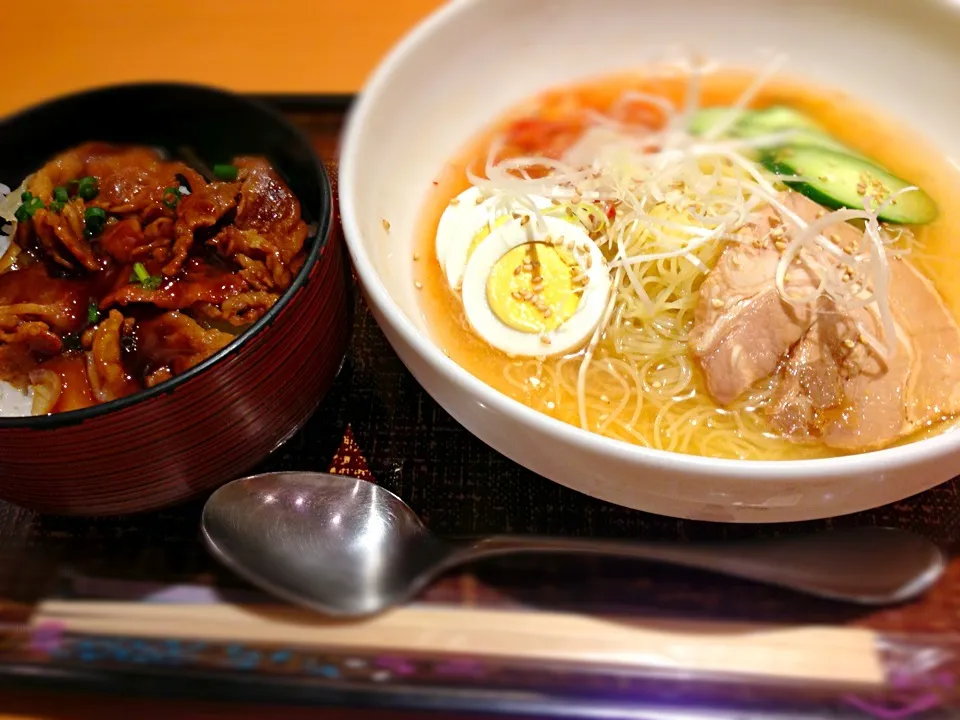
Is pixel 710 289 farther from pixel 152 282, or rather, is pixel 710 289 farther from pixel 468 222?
pixel 152 282

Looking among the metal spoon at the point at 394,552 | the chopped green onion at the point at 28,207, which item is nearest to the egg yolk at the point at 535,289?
the metal spoon at the point at 394,552

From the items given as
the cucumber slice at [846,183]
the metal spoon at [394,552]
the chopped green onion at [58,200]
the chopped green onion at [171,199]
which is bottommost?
the metal spoon at [394,552]

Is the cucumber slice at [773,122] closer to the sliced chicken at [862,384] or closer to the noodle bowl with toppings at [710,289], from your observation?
the noodle bowl with toppings at [710,289]

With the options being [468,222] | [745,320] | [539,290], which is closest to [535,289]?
[539,290]

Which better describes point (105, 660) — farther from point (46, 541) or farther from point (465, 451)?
point (465, 451)

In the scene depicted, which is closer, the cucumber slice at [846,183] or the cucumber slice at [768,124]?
the cucumber slice at [846,183]

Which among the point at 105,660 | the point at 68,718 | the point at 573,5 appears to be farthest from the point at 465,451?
the point at 573,5
